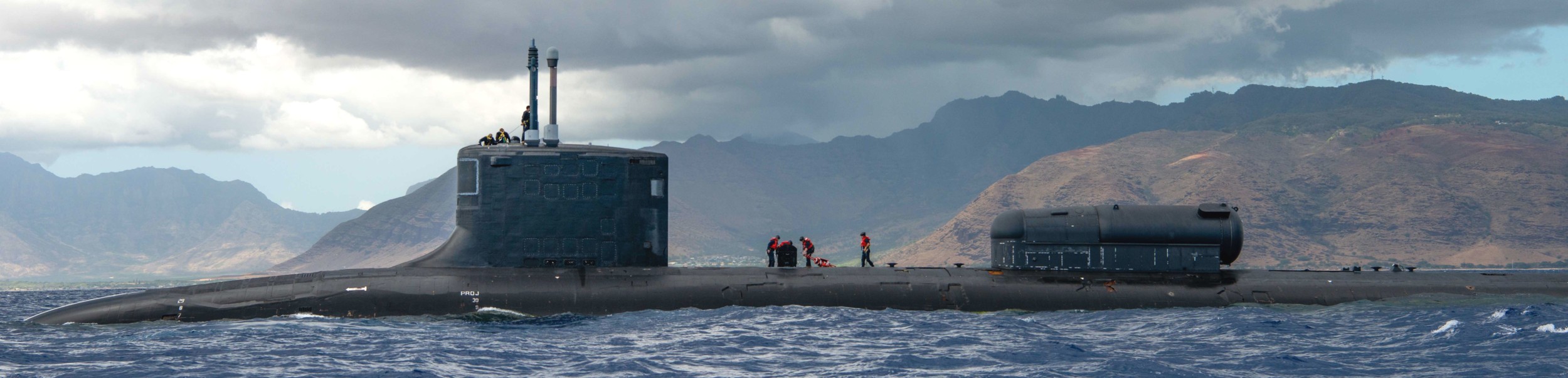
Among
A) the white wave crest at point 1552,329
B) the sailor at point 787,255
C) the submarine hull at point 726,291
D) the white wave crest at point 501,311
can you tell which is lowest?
the white wave crest at point 1552,329

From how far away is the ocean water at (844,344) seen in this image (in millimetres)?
19172

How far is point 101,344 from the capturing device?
2242 cm

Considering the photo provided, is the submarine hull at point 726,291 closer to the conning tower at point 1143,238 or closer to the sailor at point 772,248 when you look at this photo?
the conning tower at point 1143,238

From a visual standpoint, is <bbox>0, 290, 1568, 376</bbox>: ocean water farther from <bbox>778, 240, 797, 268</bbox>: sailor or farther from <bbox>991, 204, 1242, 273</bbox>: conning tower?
<bbox>778, 240, 797, 268</bbox>: sailor

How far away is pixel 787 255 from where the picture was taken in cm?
3130

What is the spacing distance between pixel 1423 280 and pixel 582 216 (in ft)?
67.4

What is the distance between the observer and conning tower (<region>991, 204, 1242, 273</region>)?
28703mm

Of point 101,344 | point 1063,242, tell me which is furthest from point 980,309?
point 101,344

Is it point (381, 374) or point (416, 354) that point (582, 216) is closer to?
point (416, 354)

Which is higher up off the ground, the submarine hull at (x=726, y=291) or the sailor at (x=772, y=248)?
the sailor at (x=772, y=248)

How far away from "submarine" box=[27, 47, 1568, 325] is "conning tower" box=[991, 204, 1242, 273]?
0.11ft

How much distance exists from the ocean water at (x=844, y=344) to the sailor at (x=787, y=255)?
3.19m

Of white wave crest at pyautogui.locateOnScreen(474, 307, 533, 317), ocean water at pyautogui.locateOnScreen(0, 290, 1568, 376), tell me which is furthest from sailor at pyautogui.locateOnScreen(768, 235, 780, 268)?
white wave crest at pyautogui.locateOnScreen(474, 307, 533, 317)

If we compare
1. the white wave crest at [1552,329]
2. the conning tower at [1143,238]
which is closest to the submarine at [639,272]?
the conning tower at [1143,238]
